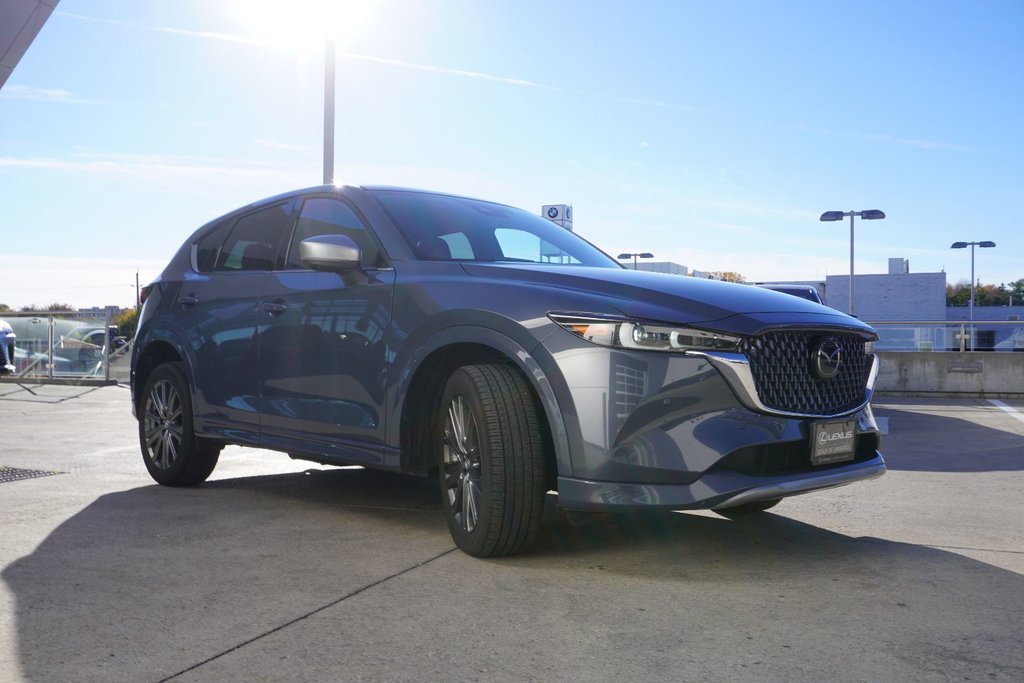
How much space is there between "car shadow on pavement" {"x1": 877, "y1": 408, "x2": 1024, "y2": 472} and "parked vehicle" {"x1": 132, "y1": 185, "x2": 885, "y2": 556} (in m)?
2.98

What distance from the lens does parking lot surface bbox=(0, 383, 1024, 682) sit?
3.03 m

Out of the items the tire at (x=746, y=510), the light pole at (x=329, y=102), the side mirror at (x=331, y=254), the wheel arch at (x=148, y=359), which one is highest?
the light pole at (x=329, y=102)

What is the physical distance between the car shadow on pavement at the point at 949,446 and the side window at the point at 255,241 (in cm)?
469

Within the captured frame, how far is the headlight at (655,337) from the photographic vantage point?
3.84 meters

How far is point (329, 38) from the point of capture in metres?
14.5

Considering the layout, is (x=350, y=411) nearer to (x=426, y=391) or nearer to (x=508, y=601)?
(x=426, y=391)

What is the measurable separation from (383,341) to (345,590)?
4.33 ft

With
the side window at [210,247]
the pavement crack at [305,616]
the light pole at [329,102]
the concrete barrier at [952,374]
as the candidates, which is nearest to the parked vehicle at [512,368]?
the pavement crack at [305,616]

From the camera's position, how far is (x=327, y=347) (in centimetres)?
509

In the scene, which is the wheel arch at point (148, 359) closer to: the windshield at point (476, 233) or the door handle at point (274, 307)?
the door handle at point (274, 307)

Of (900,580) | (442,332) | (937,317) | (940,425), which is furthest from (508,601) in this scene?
(937,317)

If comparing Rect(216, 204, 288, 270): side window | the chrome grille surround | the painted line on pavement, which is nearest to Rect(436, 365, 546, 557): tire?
the chrome grille surround

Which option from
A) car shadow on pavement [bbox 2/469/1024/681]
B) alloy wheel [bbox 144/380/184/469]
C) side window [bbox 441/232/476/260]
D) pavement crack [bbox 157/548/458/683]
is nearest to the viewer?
pavement crack [bbox 157/548/458/683]

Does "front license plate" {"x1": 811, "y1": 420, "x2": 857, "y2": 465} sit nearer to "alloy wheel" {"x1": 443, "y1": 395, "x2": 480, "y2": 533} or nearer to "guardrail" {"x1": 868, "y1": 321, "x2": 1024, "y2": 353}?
"alloy wheel" {"x1": 443, "y1": 395, "x2": 480, "y2": 533}
